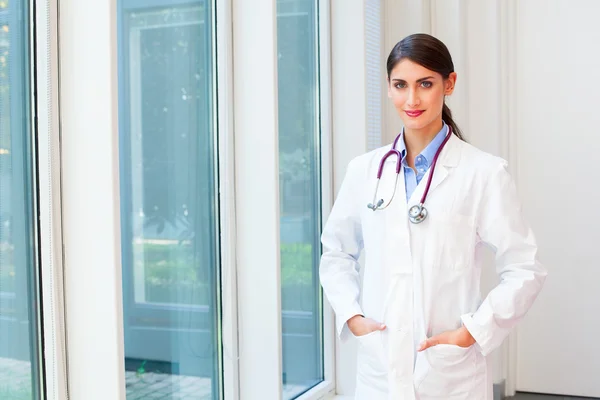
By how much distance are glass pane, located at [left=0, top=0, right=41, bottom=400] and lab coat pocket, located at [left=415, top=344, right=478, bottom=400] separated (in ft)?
2.83

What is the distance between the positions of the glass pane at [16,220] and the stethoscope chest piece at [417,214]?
85cm

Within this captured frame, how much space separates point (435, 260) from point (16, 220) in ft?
3.07

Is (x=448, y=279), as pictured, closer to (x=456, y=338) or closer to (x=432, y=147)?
(x=456, y=338)

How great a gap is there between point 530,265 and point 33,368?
1.14 meters

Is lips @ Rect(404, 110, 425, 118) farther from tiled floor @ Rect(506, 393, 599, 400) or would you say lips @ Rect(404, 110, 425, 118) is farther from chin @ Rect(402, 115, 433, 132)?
tiled floor @ Rect(506, 393, 599, 400)

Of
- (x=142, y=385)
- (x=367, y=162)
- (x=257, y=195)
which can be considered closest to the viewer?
(x=367, y=162)

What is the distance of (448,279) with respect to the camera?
1717mm

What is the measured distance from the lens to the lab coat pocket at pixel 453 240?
1.71 metres

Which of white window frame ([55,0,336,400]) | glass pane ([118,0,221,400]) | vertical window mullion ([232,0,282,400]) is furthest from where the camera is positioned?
vertical window mullion ([232,0,282,400])

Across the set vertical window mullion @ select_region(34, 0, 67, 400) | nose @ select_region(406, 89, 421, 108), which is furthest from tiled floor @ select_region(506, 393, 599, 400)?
vertical window mullion @ select_region(34, 0, 67, 400)

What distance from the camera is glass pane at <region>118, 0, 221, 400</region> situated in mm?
2012

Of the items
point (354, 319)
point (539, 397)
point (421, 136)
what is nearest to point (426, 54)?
point (421, 136)

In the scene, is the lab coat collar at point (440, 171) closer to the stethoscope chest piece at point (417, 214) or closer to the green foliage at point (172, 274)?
the stethoscope chest piece at point (417, 214)

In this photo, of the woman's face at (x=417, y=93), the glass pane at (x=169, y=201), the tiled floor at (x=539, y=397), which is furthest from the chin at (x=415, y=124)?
the tiled floor at (x=539, y=397)
